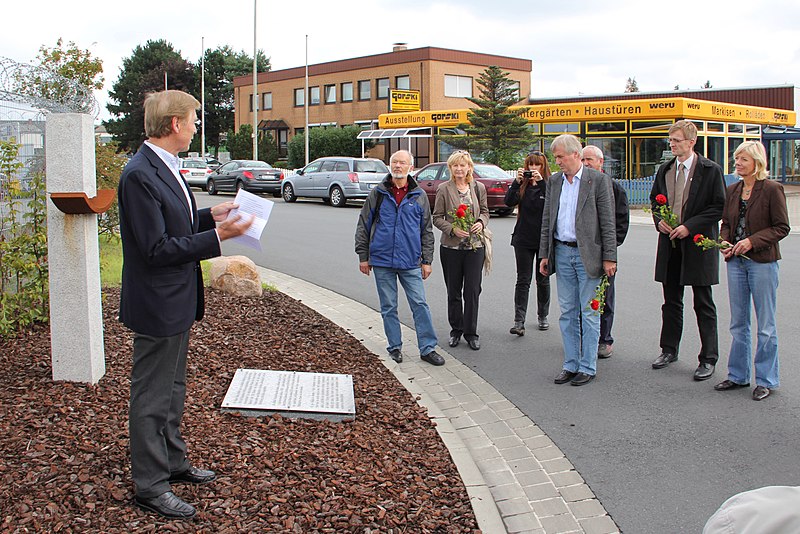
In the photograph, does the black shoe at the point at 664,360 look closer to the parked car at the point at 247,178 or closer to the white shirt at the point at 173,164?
the white shirt at the point at 173,164

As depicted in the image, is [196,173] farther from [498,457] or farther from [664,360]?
[498,457]

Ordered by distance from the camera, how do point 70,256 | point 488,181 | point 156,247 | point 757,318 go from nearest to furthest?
point 156,247 → point 70,256 → point 757,318 → point 488,181

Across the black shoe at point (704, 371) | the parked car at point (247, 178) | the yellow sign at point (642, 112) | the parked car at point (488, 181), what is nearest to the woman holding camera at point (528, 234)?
the black shoe at point (704, 371)

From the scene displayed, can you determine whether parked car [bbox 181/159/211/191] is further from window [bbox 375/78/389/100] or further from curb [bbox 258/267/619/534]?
curb [bbox 258/267/619/534]

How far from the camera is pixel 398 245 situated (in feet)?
24.2

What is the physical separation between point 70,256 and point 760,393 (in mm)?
4936

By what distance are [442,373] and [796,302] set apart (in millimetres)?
5164

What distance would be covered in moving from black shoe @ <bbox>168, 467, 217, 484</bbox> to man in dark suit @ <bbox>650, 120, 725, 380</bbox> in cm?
417

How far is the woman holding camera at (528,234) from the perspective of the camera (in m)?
8.62

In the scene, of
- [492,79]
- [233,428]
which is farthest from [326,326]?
[492,79]

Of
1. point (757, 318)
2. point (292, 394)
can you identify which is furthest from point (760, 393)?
point (292, 394)

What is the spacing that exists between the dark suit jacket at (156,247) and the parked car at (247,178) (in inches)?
1129

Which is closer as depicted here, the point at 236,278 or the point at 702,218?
the point at 702,218

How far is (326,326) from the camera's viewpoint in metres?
8.36
